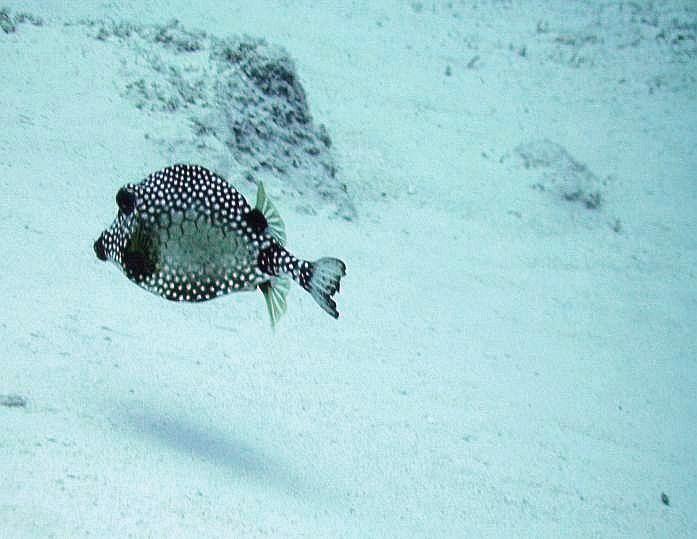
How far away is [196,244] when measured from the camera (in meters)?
2.44

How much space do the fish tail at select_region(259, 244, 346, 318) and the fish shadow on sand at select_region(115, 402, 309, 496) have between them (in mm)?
1173

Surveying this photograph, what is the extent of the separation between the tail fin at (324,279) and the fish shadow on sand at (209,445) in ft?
3.96

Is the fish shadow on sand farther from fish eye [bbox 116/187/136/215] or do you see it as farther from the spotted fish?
fish eye [bbox 116/187/136/215]

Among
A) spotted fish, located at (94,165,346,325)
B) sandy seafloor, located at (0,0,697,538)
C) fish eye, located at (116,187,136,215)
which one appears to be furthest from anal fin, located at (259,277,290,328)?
sandy seafloor, located at (0,0,697,538)

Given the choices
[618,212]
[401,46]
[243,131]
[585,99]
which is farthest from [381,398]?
[585,99]

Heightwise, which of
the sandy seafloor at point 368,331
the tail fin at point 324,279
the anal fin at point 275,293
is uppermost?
the tail fin at point 324,279

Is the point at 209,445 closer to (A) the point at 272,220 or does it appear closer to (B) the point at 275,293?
(B) the point at 275,293

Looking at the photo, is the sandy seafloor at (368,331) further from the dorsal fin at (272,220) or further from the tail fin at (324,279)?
the dorsal fin at (272,220)

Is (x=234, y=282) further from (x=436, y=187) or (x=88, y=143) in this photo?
(x=436, y=187)

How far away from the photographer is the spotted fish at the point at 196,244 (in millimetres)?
2395

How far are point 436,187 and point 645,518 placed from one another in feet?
17.3

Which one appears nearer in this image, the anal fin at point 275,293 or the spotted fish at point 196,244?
the spotted fish at point 196,244

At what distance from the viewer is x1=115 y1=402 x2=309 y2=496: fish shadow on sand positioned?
122 inches

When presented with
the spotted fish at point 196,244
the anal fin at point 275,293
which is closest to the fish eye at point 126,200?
the spotted fish at point 196,244
